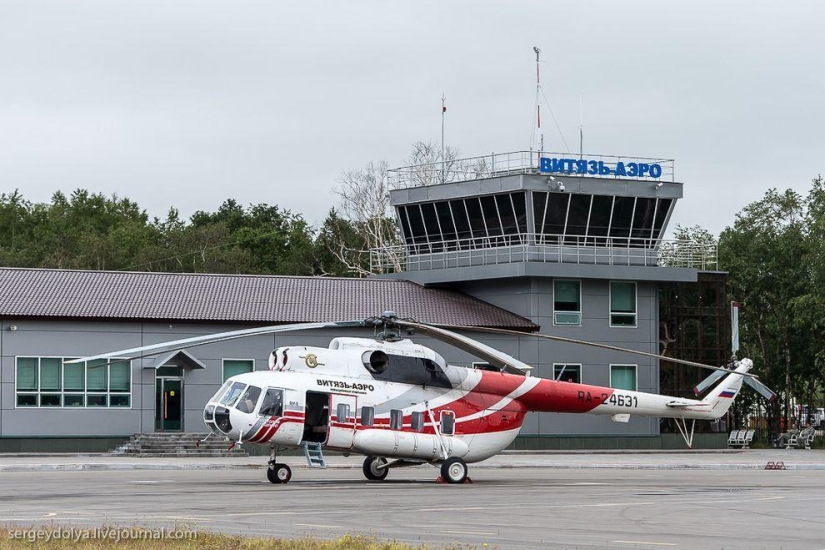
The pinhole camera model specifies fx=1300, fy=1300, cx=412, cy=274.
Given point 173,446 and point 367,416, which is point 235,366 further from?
point 367,416

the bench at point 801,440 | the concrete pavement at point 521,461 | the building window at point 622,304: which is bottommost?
the bench at point 801,440

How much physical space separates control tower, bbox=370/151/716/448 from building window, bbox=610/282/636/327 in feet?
0.14

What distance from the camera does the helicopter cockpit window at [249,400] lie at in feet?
94.0

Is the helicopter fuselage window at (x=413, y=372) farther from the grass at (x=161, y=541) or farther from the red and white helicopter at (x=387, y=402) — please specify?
the grass at (x=161, y=541)

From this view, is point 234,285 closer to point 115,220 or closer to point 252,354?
point 252,354

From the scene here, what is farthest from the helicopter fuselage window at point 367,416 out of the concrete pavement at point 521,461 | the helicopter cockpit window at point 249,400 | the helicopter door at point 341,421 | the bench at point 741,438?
the bench at point 741,438

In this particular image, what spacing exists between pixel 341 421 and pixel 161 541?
43.1ft

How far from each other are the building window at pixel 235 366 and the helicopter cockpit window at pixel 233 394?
19762mm

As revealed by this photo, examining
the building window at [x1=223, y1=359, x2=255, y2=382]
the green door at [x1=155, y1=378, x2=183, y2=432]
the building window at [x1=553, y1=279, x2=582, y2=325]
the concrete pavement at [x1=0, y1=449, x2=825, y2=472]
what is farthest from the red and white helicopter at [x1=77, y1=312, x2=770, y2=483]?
the building window at [x1=553, y1=279, x2=582, y2=325]

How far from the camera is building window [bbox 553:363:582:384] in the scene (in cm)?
5216

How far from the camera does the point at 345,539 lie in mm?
16797

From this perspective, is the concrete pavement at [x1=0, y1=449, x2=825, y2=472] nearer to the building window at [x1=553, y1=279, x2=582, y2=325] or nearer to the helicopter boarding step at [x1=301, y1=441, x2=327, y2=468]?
the building window at [x1=553, y1=279, x2=582, y2=325]

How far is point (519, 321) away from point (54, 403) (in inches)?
714

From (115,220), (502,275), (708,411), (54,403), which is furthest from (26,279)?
(115,220)
